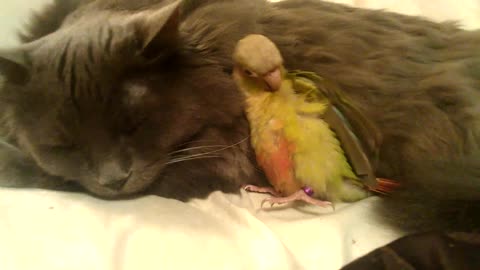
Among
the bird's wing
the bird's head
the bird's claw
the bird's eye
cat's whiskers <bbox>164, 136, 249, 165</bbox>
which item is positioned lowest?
the bird's claw

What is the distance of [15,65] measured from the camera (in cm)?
99

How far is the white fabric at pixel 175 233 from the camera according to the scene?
3.01ft

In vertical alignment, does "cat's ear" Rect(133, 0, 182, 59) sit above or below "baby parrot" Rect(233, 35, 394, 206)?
above

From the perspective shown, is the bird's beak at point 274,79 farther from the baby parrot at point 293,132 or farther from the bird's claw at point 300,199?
the bird's claw at point 300,199

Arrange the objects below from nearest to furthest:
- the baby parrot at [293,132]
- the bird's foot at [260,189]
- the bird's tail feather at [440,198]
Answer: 1. the bird's tail feather at [440,198]
2. the baby parrot at [293,132]
3. the bird's foot at [260,189]

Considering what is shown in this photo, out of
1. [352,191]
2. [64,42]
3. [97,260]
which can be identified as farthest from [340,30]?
[97,260]

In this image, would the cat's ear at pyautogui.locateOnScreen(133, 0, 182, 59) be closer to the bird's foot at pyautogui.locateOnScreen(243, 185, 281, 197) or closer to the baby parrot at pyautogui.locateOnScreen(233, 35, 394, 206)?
the baby parrot at pyautogui.locateOnScreen(233, 35, 394, 206)

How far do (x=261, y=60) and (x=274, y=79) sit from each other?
50 mm

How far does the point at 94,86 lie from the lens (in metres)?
0.95

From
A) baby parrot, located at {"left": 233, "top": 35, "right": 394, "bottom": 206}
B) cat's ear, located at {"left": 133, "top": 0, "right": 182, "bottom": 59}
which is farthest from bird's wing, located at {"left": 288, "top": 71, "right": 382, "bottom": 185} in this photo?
cat's ear, located at {"left": 133, "top": 0, "right": 182, "bottom": 59}

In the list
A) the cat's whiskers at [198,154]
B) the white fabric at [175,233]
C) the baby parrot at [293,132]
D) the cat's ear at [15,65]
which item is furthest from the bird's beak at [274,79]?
the cat's ear at [15,65]

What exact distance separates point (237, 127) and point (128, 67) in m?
0.27

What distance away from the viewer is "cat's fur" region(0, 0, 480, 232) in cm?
96

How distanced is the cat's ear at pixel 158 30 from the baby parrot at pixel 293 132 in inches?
5.7
